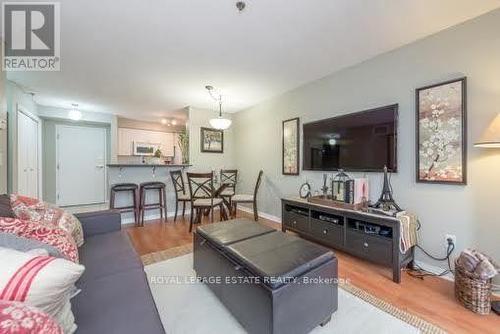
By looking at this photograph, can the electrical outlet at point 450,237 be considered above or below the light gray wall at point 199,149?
below

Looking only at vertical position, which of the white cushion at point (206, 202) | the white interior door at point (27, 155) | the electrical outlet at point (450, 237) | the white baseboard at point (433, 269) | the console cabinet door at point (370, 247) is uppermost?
the white interior door at point (27, 155)

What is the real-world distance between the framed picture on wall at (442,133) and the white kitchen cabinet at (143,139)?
6.03m

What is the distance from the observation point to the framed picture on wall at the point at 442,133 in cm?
199

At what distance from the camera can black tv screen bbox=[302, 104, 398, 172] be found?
8.07ft

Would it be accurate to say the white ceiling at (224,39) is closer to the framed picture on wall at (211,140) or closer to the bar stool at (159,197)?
the framed picture on wall at (211,140)

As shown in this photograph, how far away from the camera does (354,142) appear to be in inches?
110

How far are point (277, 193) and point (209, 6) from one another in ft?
10.0

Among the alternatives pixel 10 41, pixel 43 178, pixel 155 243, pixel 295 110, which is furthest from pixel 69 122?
pixel 295 110

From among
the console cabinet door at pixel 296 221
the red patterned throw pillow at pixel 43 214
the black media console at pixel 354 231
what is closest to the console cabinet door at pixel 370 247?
the black media console at pixel 354 231

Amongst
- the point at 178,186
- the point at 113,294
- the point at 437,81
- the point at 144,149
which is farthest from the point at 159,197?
the point at 437,81

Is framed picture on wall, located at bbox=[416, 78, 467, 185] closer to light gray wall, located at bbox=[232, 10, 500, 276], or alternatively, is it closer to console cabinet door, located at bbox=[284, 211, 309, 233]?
light gray wall, located at bbox=[232, 10, 500, 276]

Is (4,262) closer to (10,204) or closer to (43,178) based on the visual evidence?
(10,204)

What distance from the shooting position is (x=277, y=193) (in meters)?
4.15

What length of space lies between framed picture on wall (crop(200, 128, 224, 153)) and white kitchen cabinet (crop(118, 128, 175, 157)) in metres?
2.34
